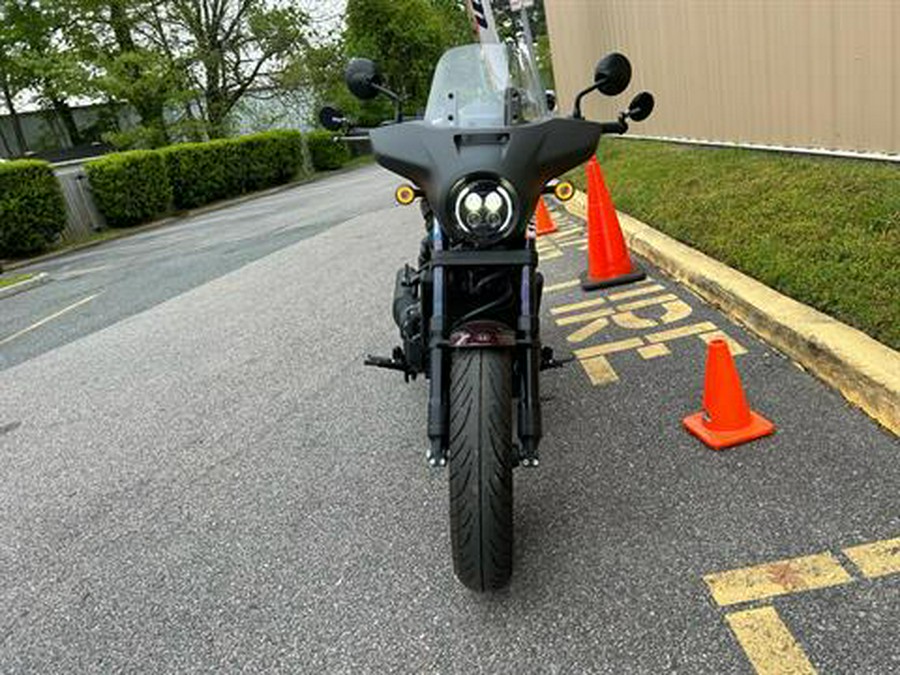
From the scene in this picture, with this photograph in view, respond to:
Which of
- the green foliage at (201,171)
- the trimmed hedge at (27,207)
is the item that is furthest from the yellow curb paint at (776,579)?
the green foliage at (201,171)

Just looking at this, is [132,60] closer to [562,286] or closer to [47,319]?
[47,319]

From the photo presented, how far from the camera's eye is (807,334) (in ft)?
12.4

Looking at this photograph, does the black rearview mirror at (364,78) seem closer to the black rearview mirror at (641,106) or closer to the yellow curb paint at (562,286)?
the black rearview mirror at (641,106)

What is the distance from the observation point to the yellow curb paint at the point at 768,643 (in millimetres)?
2049

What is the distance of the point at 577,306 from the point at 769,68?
383 cm

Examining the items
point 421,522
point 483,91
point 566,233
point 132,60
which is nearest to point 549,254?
point 566,233

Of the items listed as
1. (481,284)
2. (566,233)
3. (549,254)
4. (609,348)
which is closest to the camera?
(481,284)

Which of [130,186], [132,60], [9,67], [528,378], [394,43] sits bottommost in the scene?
[528,378]

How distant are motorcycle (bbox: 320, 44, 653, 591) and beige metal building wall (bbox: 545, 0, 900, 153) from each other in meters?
3.83

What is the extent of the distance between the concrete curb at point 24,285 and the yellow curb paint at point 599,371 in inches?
414

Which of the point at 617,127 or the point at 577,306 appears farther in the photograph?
the point at 577,306

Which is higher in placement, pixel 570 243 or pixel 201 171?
pixel 201 171

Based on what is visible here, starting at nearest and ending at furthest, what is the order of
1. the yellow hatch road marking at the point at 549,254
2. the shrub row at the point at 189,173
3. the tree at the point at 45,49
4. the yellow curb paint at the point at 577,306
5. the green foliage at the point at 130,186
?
the yellow curb paint at the point at 577,306, the yellow hatch road marking at the point at 549,254, the green foliage at the point at 130,186, the shrub row at the point at 189,173, the tree at the point at 45,49

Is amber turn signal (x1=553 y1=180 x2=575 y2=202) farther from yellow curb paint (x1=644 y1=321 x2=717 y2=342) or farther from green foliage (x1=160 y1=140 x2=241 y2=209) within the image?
green foliage (x1=160 y1=140 x2=241 y2=209)
